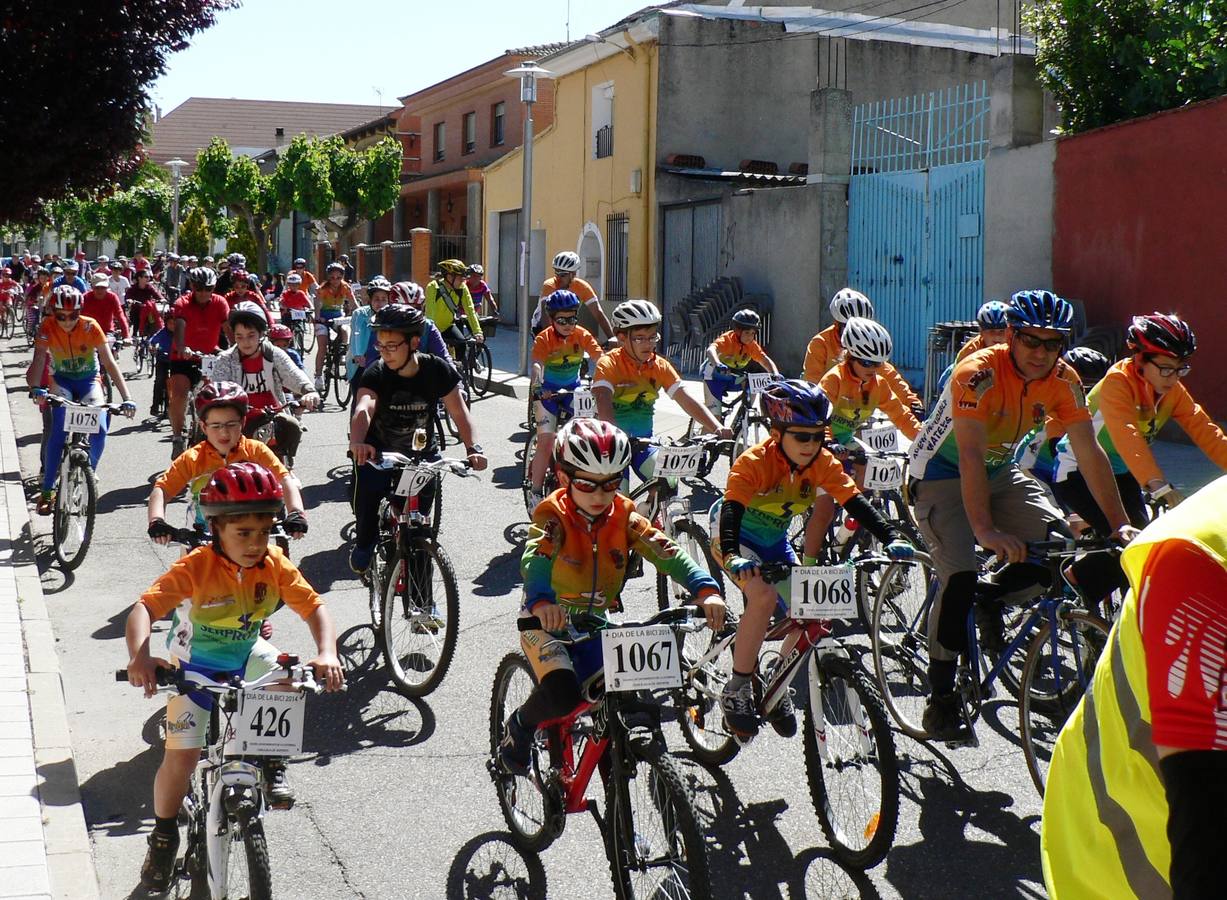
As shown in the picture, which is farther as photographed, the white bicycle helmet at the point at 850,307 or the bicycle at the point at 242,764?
the white bicycle helmet at the point at 850,307

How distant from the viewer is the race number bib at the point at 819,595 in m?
5.02

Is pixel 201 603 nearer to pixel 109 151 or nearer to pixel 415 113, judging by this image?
pixel 109 151

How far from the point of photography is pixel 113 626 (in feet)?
26.9

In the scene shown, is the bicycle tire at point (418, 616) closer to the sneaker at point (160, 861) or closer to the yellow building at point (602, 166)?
the sneaker at point (160, 861)

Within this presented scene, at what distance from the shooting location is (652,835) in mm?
4070

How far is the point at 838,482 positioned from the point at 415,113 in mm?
45068

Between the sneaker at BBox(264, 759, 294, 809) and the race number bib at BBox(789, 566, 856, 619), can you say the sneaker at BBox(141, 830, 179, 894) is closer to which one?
the sneaker at BBox(264, 759, 294, 809)

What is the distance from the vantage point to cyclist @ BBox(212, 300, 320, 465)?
945 cm

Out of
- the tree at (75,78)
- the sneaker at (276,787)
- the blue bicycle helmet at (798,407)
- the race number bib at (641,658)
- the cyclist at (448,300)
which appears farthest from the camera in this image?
the cyclist at (448,300)

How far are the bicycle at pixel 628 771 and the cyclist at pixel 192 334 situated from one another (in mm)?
8540

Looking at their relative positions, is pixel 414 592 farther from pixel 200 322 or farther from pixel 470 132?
pixel 470 132

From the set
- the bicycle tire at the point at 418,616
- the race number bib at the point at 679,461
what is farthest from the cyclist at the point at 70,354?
the race number bib at the point at 679,461

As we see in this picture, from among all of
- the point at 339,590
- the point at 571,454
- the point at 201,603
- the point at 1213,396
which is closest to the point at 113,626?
the point at 339,590

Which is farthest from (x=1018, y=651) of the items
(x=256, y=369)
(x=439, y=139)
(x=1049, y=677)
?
(x=439, y=139)
